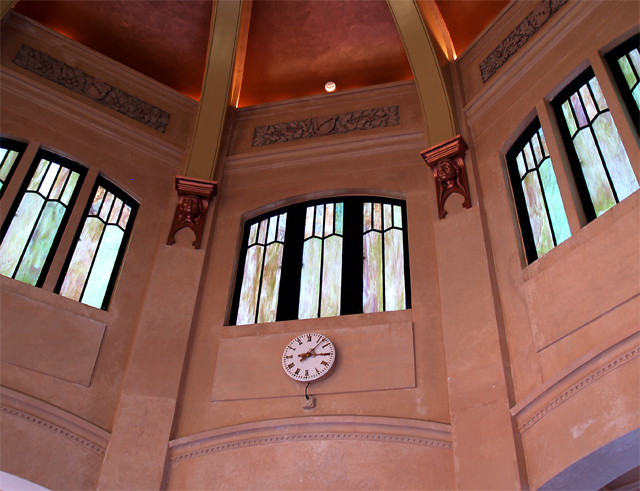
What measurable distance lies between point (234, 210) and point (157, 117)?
7.13 ft

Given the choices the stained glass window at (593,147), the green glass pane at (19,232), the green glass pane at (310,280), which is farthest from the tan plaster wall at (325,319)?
the green glass pane at (19,232)

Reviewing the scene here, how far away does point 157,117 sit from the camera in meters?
10.5

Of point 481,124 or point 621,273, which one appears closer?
point 621,273

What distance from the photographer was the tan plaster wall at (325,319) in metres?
7.36

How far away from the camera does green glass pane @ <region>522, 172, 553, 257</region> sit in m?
7.27

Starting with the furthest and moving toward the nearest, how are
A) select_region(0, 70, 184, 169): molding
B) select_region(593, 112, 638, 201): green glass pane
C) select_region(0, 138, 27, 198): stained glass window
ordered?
select_region(0, 70, 184, 169): molding
select_region(0, 138, 27, 198): stained glass window
select_region(593, 112, 638, 201): green glass pane

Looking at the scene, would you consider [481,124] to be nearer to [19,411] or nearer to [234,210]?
[234,210]

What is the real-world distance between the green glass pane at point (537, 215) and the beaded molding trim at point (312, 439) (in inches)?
93.5

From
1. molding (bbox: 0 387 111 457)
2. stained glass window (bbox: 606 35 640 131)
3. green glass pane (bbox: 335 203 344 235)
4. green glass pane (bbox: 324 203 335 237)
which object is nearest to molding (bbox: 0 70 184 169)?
green glass pane (bbox: 324 203 335 237)

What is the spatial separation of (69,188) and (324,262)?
374 cm

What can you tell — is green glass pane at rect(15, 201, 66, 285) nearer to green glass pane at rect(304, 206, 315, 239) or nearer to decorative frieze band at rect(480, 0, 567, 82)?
green glass pane at rect(304, 206, 315, 239)

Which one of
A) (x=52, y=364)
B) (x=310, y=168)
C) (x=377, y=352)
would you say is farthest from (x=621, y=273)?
(x=52, y=364)

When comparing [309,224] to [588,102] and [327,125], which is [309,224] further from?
[588,102]

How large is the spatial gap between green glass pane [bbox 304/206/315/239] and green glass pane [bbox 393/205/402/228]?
1189 mm
